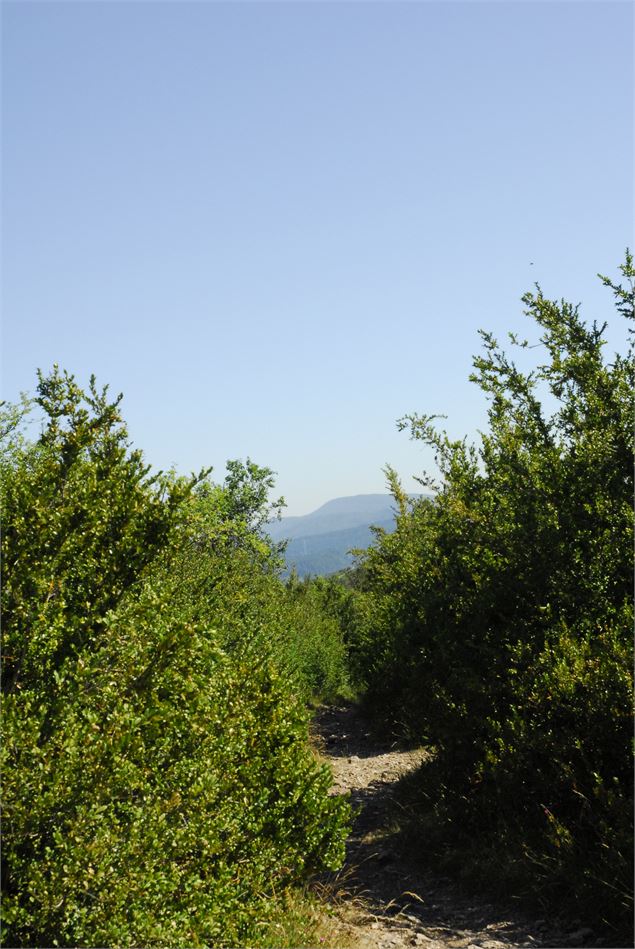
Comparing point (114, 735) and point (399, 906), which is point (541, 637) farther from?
point (114, 735)

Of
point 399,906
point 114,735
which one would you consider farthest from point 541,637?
point 114,735

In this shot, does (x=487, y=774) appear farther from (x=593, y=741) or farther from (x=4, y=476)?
(x=4, y=476)

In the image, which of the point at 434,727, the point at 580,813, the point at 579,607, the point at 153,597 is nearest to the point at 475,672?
the point at 434,727

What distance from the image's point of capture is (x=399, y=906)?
7.19 m

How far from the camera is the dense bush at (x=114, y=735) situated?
389cm

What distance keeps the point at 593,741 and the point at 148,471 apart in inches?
187

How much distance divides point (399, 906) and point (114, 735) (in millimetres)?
4544

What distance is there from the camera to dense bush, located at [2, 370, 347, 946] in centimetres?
389

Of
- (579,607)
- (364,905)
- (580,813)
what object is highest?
(579,607)

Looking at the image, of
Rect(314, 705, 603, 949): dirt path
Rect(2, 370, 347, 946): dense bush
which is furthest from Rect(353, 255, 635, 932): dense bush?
Rect(2, 370, 347, 946): dense bush

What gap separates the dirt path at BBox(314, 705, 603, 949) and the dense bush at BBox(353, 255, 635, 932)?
1.42ft

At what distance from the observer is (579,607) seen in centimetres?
769

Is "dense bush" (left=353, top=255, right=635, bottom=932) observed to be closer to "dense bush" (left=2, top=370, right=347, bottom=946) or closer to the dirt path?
the dirt path

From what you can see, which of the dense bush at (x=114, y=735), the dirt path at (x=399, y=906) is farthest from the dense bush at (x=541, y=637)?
the dense bush at (x=114, y=735)
